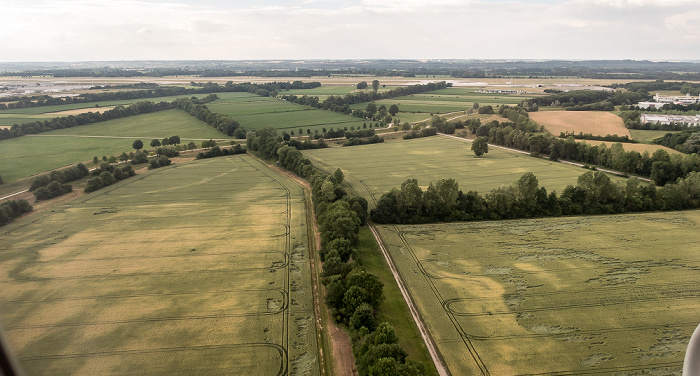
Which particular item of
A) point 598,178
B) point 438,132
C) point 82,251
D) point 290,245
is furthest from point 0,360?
point 438,132

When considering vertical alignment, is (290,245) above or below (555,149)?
below

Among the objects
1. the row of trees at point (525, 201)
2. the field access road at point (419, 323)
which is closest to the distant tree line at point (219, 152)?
the row of trees at point (525, 201)

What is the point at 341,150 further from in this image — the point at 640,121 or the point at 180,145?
the point at 640,121

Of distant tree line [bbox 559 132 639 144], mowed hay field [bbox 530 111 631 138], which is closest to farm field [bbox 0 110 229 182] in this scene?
distant tree line [bbox 559 132 639 144]

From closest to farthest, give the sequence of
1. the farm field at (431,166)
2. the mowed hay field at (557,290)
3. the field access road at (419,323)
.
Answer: the field access road at (419,323) → the mowed hay field at (557,290) → the farm field at (431,166)

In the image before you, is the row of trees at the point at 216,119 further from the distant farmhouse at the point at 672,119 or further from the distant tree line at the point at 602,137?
the distant farmhouse at the point at 672,119
